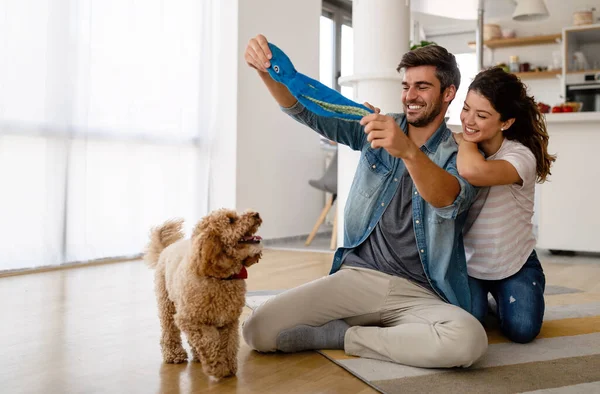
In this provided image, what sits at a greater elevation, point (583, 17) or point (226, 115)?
point (583, 17)

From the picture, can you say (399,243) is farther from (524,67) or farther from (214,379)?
(524,67)

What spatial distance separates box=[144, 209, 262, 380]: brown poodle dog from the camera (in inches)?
58.0

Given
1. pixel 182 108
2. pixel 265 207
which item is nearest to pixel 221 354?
pixel 182 108

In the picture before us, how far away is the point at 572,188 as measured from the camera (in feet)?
14.1

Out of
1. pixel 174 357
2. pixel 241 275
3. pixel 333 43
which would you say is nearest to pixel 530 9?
pixel 333 43

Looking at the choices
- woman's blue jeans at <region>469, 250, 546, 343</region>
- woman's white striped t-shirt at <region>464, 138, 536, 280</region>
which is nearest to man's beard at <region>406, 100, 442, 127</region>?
woman's white striped t-shirt at <region>464, 138, 536, 280</region>

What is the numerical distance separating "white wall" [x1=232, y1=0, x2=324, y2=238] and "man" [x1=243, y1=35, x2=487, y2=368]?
2.74 m

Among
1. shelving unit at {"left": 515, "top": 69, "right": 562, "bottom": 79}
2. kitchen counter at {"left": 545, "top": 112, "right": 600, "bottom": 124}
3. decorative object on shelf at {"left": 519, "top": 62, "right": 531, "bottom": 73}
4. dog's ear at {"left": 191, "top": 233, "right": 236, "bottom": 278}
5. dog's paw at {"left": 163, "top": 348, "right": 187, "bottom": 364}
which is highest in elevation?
decorative object on shelf at {"left": 519, "top": 62, "right": 531, "bottom": 73}

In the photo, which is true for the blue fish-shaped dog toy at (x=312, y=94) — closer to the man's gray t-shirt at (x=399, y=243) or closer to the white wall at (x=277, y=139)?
the man's gray t-shirt at (x=399, y=243)

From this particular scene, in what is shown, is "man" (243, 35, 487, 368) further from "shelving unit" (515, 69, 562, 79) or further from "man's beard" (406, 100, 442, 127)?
"shelving unit" (515, 69, 562, 79)

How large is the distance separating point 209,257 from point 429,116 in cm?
79

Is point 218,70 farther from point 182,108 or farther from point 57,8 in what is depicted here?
point 57,8

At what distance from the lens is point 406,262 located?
1.83 m

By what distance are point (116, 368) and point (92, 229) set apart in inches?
85.1
